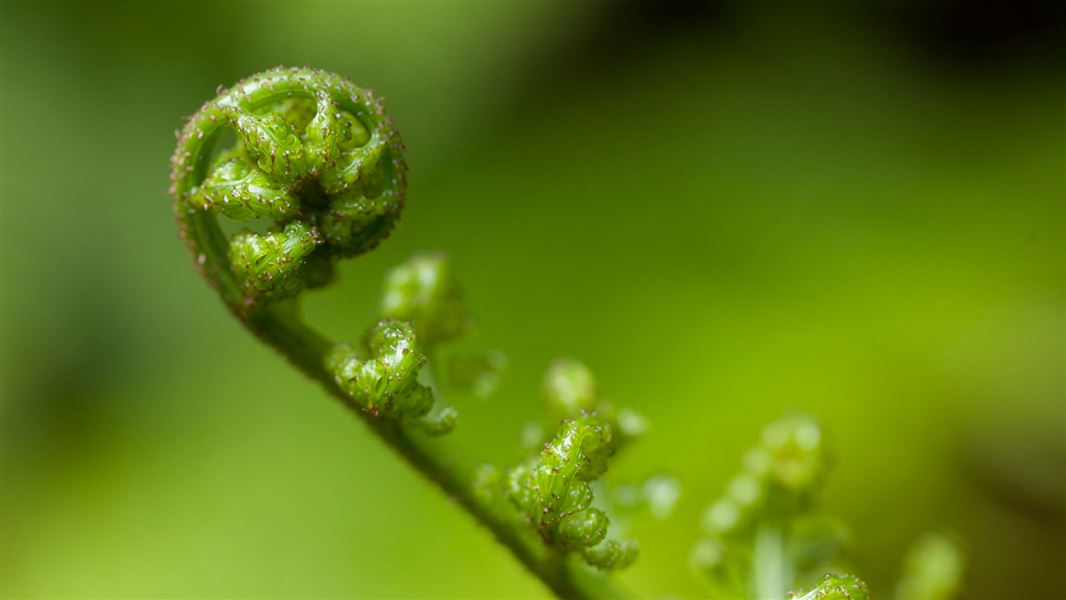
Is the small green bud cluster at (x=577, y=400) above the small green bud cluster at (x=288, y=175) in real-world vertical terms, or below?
above

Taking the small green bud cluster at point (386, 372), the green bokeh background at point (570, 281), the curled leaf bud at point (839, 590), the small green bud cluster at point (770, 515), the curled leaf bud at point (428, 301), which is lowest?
the small green bud cluster at point (386, 372)

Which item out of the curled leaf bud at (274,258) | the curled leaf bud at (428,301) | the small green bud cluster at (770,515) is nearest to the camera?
the curled leaf bud at (274,258)

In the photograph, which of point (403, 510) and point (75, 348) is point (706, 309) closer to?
point (403, 510)

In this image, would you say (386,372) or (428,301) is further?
(428,301)

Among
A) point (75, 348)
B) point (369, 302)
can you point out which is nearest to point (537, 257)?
point (369, 302)

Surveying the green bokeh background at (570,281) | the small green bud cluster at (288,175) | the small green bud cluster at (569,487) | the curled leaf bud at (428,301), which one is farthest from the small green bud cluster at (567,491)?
the green bokeh background at (570,281)

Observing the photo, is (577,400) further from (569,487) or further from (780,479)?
(780,479)

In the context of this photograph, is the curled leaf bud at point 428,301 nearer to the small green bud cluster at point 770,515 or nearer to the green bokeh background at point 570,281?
the small green bud cluster at point 770,515

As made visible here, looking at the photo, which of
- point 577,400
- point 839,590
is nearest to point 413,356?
point 577,400

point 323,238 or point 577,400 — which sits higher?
point 577,400
